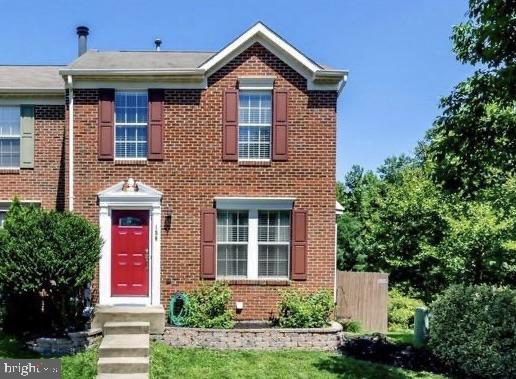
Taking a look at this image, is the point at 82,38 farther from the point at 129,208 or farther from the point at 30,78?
the point at 129,208

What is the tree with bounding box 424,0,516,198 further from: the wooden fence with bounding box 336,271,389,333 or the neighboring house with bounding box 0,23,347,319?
the wooden fence with bounding box 336,271,389,333

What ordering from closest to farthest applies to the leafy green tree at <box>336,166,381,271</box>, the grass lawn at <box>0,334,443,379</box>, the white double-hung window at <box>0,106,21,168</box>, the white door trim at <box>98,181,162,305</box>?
the grass lawn at <box>0,334,443,379</box> < the white door trim at <box>98,181,162,305</box> < the white double-hung window at <box>0,106,21,168</box> < the leafy green tree at <box>336,166,381,271</box>

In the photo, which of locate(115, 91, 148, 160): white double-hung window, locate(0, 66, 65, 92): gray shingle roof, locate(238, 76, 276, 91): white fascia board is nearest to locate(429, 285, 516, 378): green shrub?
locate(238, 76, 276, 91): white fascia board

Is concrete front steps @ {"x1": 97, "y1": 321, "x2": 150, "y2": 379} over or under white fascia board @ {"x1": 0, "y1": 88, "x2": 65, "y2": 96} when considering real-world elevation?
under

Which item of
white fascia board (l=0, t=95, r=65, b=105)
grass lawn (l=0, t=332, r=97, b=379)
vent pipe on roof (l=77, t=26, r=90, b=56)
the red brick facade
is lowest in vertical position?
grass lawn (l=0, t=332, r=97, b=379)

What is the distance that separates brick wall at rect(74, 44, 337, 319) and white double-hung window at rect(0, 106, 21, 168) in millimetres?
2339

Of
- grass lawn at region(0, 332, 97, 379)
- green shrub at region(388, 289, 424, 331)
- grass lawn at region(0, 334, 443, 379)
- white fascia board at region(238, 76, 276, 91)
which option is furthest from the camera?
green shrub at region(388, 289, 424, 331)

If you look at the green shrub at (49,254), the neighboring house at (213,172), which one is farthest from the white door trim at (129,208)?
the green shrub at (49,254)

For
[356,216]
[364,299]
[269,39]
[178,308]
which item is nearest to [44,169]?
[178,308]

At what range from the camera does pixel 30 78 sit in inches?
553

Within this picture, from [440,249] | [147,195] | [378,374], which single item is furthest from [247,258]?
[440,249]

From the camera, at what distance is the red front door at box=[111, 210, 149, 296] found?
462 inches

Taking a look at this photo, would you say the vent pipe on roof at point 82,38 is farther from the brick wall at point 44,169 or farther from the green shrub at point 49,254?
the green shrub at point 49,254

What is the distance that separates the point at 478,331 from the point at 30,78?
13.3 meters
